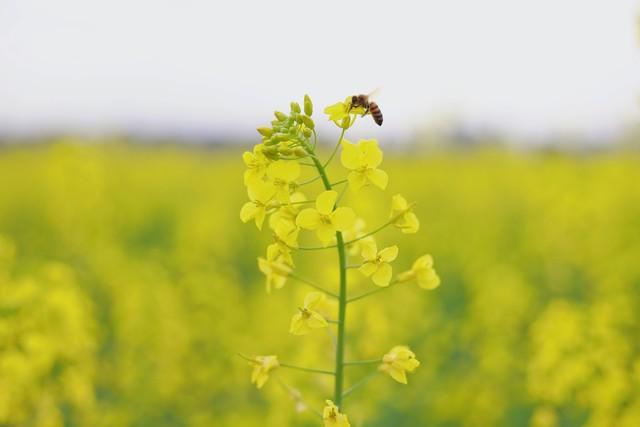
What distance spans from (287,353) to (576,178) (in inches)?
256

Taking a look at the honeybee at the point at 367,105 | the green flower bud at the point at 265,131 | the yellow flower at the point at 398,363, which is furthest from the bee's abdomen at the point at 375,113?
the yellow flower at the point at 398,363

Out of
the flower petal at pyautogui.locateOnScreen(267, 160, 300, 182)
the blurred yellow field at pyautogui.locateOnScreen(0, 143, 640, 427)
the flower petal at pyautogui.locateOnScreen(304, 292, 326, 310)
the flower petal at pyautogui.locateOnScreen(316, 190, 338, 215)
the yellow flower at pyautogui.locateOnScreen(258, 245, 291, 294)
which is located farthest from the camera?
the blurred yellow field at pyautogui.locateOnScreen(0, 143, 640, 427)

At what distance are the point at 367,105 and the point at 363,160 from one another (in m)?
0.22

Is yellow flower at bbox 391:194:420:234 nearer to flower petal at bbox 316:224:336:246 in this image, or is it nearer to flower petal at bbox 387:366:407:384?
flower petal at bbox 316:224:336:246

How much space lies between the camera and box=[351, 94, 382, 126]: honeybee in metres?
1.87

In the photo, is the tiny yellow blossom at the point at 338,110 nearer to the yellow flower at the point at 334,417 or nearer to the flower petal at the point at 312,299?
the flower petal at the point at 312,299

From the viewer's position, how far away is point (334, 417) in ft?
5.75

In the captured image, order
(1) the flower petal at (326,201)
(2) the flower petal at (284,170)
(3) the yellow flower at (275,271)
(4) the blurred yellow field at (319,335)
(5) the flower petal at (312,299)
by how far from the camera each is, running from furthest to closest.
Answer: (4) the blurred yellow field at (319,335), (3) the yellow flower at (275,271), (5) the flower petal at (312,299), (2) the flower petal at (284,170), (1) the flower petal at (326,201)

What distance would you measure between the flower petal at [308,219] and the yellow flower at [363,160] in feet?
0.45

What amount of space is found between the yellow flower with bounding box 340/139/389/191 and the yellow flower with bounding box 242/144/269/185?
0.75ft

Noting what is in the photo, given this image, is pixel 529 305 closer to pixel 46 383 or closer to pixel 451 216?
pixel 46 383

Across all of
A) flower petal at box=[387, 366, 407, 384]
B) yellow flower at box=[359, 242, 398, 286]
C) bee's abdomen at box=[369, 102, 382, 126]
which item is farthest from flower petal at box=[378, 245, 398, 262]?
bee's abdomen at box=[369, 102, 382, 126]

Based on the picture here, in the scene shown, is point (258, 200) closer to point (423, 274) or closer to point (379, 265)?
point (379, 265)

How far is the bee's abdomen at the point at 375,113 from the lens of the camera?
6.48 feet
